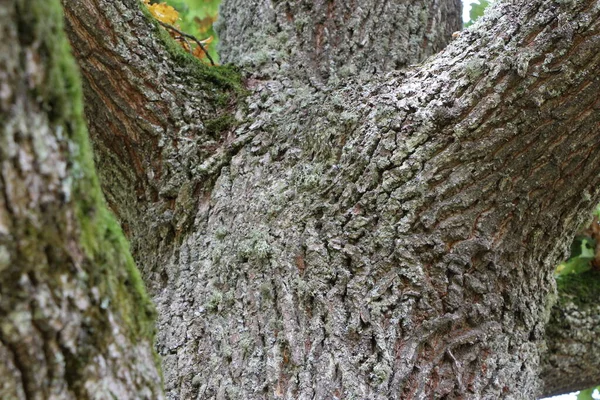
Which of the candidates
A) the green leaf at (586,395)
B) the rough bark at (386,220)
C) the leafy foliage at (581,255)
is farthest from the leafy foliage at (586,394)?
the rough bark at (386,220)

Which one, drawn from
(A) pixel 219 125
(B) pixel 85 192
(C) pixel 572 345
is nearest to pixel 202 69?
(A) pixel 219 125

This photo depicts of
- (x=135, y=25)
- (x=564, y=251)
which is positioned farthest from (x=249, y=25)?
(x=564, y=251)

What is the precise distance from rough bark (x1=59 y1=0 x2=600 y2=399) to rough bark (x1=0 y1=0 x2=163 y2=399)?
2.58 ft

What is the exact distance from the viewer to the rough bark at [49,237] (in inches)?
28.5

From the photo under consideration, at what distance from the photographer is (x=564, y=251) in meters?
2.05

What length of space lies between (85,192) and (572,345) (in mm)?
2034

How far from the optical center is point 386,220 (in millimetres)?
1742

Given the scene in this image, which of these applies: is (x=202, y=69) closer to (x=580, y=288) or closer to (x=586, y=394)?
(x=580, y=288)

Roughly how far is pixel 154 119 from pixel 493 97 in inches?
40.6

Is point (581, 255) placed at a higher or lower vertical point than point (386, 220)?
lower

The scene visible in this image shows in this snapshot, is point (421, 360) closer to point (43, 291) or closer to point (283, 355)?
point (283, 355)

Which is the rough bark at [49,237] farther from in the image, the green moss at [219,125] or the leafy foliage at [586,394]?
the leafy foliage at [586,394]

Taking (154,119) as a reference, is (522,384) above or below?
below

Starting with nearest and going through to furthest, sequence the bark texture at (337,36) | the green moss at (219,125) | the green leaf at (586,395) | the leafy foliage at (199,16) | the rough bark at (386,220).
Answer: the rough bark at (386,220)
the green moss at (219,125)
the bark texture at (337,36)
the green leaf at (586,395)
the leafy foliage at (199,16)
